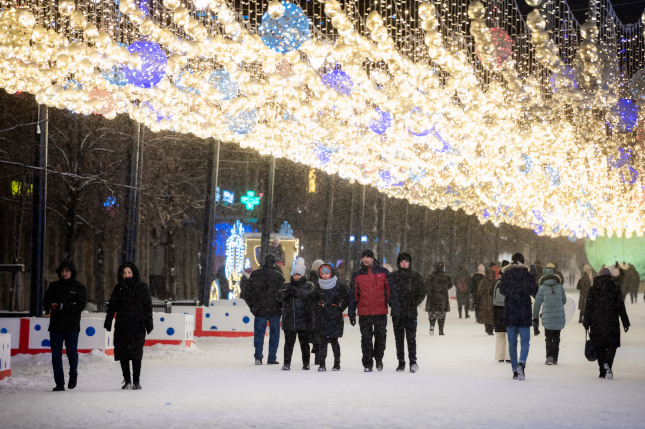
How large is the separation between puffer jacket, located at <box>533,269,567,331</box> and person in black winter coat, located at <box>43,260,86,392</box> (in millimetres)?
6730

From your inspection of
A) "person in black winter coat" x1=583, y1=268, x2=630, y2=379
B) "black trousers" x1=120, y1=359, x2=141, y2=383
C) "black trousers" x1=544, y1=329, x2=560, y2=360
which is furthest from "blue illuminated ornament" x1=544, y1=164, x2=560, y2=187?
"black trousers" x1=120, y1=359, x2=141, y2=383

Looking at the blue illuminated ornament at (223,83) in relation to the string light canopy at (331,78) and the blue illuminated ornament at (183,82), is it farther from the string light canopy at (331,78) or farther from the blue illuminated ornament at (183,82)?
the blue illuminated ornament at (183,82)

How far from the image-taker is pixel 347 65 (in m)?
11.8

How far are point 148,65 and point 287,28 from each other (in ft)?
6.69

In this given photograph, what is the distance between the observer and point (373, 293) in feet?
41.1

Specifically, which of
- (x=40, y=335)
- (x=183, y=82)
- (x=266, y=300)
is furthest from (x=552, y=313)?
(x=40, y=335)

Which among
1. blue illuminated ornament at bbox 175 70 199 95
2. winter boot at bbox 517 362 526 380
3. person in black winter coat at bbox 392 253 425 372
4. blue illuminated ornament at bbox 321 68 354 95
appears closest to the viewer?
winter boot at bbox 517 362 526 380

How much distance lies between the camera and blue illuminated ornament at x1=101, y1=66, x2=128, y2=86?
11.8 m

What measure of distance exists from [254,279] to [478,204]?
1831 cm

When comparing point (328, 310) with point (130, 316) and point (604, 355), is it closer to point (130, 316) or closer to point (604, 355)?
point (130, 316)

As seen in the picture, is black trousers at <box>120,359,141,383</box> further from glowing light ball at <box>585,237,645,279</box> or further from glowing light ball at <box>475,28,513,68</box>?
glowing light ball at <box>585,237,645,279</box>

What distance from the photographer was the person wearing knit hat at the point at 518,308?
38.9 feet

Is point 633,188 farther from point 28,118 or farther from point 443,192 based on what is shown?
point 28,118

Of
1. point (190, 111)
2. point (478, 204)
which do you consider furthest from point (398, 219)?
point (190, 111)
